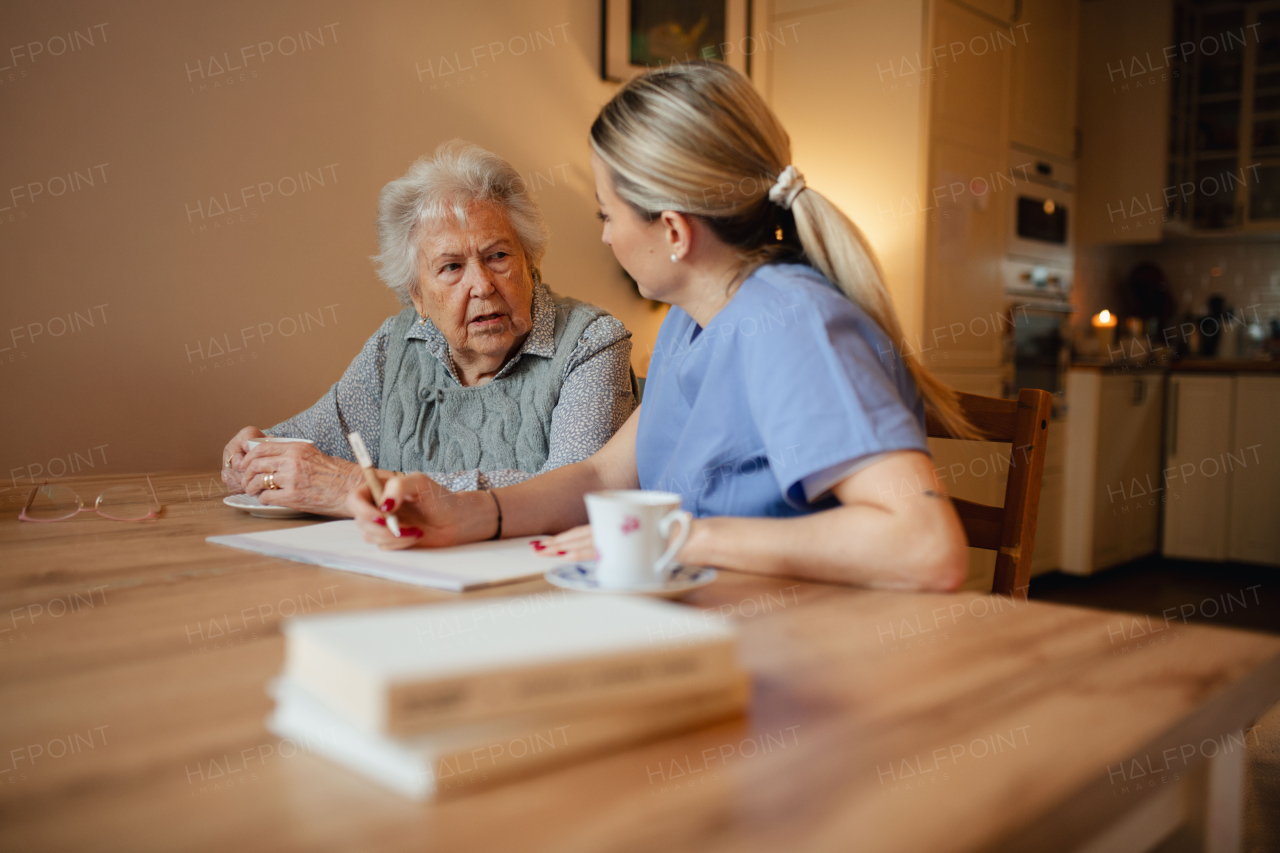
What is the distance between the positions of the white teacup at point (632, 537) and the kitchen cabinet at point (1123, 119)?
425 cm

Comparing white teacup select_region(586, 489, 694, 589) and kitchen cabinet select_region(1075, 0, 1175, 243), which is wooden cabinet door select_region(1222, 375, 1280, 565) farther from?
white teacup select_region(586, 489, 694, 589)

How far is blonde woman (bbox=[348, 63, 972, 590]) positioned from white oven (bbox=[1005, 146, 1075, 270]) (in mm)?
2782

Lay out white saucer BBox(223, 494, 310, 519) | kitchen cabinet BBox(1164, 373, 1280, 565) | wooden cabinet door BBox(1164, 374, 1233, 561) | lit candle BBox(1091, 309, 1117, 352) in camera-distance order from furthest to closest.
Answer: lit candle BBox(1091, 309, 1117, 352) < wooden cabinet door BBox(1164, 374, 1233, 561) < kitchen cabinet BBox(1164, 373, 1280, 565) < white saucer BBox(223, 494, 310, 519)

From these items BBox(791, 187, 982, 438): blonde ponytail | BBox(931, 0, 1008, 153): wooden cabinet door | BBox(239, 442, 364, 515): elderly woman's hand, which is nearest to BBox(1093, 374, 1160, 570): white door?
BBox(931, 0, 1008, 153): wooden cabinet door

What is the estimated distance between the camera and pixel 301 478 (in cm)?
119

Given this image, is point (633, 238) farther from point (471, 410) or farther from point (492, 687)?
point (492, 687)

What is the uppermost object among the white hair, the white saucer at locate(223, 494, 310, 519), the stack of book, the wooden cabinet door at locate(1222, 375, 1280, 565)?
the white hair

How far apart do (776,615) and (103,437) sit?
1810 mm

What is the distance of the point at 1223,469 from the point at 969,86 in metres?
2.10

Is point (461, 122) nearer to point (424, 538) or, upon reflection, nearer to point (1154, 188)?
point (424, 538)

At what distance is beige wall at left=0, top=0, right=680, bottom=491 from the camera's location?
1.89 metres

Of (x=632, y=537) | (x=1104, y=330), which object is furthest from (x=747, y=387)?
(x=1104, y=330)

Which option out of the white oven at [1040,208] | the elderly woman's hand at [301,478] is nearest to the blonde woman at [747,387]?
the elderly woman's hand at [301,478]

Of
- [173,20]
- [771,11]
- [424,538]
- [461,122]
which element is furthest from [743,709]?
[771,11]
